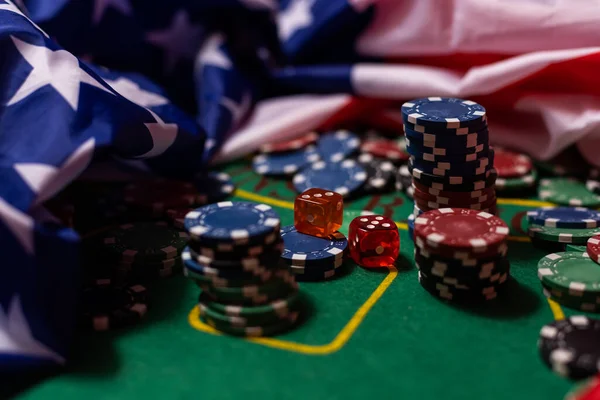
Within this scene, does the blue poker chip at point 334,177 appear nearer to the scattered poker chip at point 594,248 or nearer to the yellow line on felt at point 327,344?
the yellow line on felt at point 327,344

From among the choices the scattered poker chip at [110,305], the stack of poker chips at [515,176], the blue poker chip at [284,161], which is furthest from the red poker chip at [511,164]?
the scattered poker chip at [110,305]

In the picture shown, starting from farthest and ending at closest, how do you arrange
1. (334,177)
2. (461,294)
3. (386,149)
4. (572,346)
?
(386,149) < (334,177) < (461,294) < (572,346)

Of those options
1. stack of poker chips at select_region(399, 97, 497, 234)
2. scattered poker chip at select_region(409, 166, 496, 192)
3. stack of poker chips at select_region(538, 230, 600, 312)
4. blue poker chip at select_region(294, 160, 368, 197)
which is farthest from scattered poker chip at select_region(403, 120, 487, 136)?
blue poker chip at select_region(294, 160, 368, 197)

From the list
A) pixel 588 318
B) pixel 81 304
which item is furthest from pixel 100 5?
pixel 588 318

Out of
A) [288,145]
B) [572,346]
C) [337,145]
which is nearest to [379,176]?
[337,145]

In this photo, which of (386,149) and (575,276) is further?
(386,149)

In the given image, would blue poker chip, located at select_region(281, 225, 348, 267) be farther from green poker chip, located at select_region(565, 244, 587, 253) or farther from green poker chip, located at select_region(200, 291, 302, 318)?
green poker chip, located at select_region(565, 244, 587, 253)

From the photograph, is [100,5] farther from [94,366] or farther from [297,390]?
[297,390]

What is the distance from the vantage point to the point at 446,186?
1.65m

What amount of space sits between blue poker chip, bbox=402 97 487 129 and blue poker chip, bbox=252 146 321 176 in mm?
587

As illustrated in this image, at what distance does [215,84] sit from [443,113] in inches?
40.5

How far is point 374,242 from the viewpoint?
5.36 feet

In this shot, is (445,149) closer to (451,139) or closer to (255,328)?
(451,139)

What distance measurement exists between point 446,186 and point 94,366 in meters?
0.86
